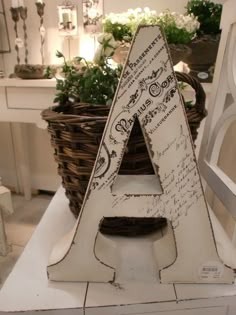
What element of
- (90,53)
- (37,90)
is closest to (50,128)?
(37,90)

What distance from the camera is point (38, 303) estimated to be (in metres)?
0.33

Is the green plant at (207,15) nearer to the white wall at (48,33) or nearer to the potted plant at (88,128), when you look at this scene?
the white wall at (48,33)

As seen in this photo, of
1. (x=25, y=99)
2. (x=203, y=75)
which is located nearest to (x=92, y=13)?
(x=25, y=99)

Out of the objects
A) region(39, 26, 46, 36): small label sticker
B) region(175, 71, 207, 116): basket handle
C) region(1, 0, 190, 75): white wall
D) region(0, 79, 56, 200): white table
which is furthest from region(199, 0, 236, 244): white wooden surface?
region(39, 26, 46, 36): small label sticker

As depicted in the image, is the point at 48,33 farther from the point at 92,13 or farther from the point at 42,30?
the point at 92,13

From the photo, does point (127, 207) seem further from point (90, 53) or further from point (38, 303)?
point (90, 53)

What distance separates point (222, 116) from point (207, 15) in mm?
566

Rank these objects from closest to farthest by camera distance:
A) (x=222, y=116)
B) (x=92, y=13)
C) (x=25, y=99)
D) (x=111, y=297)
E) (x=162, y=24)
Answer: (x=111, y=297) < (x=222, y=116) < (x=162, y=24) < (x=25, y=99) < (x=92, y=13)

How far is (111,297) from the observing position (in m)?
0.34

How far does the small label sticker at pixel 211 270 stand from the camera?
34 centimetres

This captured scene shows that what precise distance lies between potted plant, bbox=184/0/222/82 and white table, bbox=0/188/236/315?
716 mm

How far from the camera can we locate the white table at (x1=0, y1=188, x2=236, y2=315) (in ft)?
1.07

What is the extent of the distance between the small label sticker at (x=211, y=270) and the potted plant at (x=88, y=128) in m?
0.12

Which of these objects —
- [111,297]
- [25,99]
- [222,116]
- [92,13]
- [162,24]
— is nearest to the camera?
[111,297]
